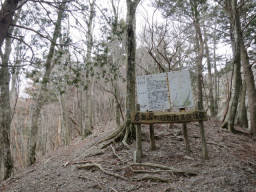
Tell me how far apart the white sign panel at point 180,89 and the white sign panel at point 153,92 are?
0.44 feet

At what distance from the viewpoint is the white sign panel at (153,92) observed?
165 inches

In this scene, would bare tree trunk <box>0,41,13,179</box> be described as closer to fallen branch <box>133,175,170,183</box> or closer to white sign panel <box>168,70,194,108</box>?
fallen branch <box>133,175,170,183</box>

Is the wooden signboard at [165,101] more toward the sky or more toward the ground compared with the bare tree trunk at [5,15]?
more toward the ground

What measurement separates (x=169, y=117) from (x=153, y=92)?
0.68m

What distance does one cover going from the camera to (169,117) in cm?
399

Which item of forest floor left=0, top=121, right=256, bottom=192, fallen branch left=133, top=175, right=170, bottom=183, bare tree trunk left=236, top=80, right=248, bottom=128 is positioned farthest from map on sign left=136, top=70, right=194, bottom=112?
bare tree trunk left=236, top=80, right=248, bottom=128

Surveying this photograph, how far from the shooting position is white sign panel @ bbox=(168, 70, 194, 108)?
405cm

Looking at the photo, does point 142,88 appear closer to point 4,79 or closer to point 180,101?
point 180,101

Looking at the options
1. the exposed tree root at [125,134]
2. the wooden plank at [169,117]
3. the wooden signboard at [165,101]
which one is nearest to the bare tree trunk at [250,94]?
the wooden signboard at [165,101]

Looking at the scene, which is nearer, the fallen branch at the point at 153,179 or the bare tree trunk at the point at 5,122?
the fallen branch at the point at 153,179

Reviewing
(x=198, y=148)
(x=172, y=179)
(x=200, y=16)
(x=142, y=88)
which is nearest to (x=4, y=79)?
(x=142, y=88)

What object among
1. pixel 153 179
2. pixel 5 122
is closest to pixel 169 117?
pixel 153 179

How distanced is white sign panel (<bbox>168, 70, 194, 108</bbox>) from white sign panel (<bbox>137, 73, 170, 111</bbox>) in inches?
5.3

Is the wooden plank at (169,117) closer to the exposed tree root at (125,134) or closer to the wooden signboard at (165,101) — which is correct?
the wooden signboard at (165,101)
